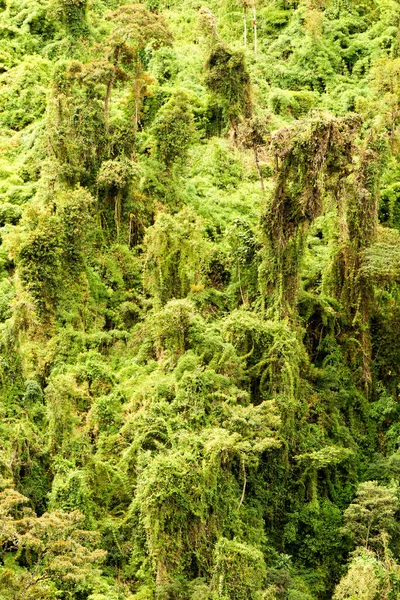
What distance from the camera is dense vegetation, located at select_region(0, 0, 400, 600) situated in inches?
630

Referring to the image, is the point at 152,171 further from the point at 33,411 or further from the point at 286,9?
the point at 286,9

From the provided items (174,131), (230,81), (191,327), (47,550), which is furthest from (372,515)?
(230,81)

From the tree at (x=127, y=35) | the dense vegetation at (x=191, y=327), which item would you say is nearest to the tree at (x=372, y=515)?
the dense vegetation at (x=191, y=327)

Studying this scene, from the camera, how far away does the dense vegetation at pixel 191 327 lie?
16000 mm

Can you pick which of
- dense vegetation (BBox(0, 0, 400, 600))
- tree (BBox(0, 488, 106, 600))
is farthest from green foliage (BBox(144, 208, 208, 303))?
tree (BBox(0, 488, 106, 600))

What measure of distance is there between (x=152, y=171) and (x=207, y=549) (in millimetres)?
10073

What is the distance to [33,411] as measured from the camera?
1844cm

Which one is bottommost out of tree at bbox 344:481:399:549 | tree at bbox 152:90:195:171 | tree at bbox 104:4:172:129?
tree at bbox 344:481:399:549

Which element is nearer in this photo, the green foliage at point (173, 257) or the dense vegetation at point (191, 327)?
the dense vegetation at point (191, 327)

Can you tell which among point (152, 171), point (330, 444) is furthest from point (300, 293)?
point (152, 171)

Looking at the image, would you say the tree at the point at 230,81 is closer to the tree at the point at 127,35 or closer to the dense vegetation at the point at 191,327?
the dense vegetation at the point at 191,327

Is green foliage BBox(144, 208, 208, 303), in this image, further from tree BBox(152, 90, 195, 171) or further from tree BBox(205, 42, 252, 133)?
tree BBox(205, 42, 252, 133)

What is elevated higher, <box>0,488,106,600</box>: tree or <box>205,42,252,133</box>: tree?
<box>205,42,252,133</box>: tree

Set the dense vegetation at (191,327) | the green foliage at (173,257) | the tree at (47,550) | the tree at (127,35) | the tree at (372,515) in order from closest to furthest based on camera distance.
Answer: the tree at (47,550) < the dense vegetation at (191,327) < the tree at (372,515) < the green foliage at (173,257) < the tree at (127,35)
